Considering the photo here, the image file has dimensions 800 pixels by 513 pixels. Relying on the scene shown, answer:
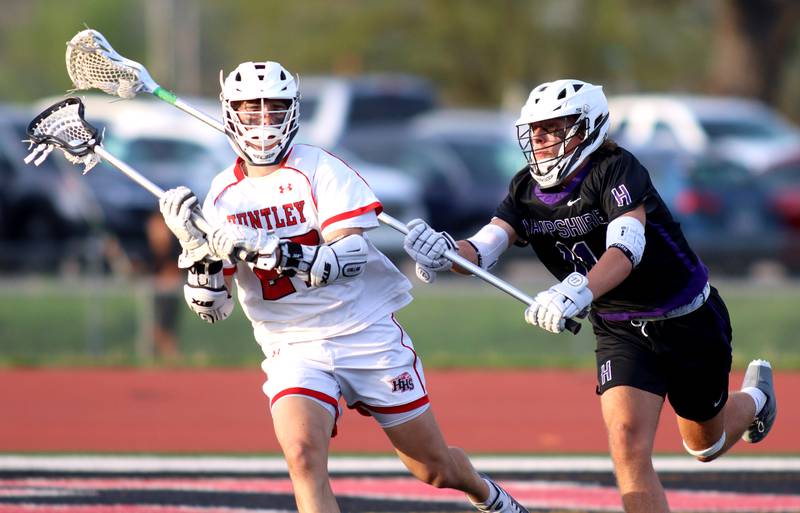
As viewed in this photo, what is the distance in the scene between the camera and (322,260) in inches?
234

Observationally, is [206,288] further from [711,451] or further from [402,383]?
[711,451]

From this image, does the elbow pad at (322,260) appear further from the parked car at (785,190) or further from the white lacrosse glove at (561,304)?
the parked car at (785,190)

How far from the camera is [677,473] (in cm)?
891

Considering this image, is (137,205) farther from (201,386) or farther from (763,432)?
(763,432)

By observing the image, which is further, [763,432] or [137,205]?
[137,205]

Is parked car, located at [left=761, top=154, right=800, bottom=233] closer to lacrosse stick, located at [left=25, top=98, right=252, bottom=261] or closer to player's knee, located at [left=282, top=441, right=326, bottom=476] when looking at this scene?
lacrosse stick, located at [left=25, top=98, right=252, bottom=261]

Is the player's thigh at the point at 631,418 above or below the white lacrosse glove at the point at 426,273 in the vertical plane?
below

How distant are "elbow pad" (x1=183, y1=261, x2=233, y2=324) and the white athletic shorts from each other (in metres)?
0.34

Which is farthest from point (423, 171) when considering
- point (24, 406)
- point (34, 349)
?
point (24, 406)

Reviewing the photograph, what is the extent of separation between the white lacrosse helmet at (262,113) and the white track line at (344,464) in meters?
3.31

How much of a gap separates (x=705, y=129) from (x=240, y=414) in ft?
39.5

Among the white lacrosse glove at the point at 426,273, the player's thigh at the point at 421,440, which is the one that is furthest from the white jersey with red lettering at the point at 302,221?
the player's thigh at the point at 421,440

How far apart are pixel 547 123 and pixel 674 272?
36.1 inches

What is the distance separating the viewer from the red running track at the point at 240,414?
10367mm
